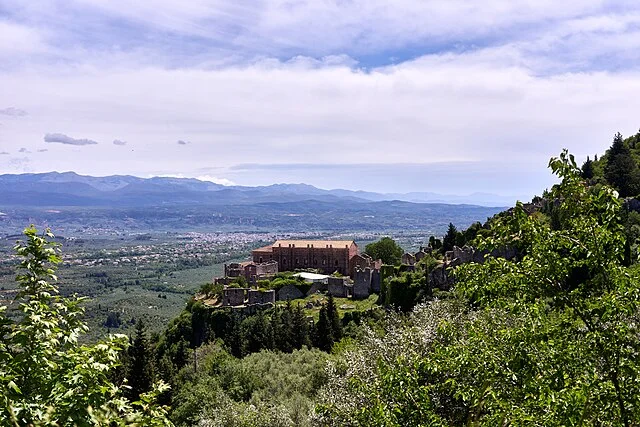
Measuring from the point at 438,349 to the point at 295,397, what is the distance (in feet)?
54.7

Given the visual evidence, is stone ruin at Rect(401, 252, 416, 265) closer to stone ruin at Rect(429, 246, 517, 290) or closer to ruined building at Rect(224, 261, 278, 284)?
stone ruin at Rect(429, 246, 517, 290)

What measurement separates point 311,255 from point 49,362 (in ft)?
238

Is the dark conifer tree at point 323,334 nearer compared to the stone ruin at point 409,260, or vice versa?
the dark conifer tree at point 323,334

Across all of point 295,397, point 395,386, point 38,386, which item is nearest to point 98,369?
point 38,386

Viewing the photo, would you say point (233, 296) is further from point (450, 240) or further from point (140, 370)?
point (140, 370)

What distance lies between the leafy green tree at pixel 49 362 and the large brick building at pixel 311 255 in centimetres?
6958

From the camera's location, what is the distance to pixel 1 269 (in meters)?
129

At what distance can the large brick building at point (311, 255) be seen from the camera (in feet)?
256

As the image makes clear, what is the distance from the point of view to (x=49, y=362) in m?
6.82

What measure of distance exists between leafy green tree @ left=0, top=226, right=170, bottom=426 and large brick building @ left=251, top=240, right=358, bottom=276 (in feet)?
228

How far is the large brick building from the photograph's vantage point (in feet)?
256

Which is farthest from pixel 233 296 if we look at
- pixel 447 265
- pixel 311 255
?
pixel 447 265

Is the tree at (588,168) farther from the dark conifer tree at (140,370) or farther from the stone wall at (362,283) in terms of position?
the dark conifer tree at (140,370)

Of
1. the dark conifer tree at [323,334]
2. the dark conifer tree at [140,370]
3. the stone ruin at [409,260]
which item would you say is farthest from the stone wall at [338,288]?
the dark conifer tree at [140,370]
